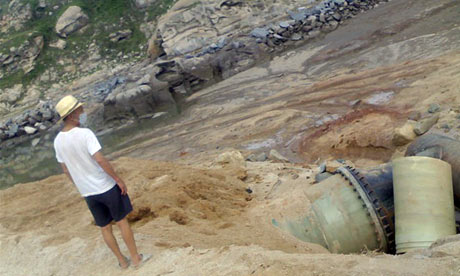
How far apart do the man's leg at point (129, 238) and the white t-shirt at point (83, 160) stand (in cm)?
37

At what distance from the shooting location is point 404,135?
732 cm

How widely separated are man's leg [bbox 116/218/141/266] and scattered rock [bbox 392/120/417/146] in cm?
532

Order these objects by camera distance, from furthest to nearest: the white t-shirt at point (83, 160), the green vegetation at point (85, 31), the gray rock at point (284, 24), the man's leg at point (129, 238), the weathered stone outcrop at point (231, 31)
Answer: the green vegetation at point (85, 31), the gray rock at point (284, 24), the weathered stone outcrop at point (231, 31), the man's leg at point (129, 238), the white t-shirt at point (83, 160)

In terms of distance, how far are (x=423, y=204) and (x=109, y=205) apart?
3.04 metres

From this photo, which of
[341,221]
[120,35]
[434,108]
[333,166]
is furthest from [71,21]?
[341,221]

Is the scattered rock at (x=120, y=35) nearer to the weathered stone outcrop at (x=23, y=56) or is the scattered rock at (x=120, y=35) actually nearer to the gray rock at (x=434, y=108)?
the weathered stone outcrop at (x=23, y=56)

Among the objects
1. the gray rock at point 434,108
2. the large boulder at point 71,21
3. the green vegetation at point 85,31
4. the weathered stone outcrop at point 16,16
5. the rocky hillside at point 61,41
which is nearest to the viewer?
the gray rock at point 434,108

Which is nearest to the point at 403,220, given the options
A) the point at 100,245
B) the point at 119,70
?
the point at 100,245

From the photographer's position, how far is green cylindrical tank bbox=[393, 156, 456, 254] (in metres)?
4.10

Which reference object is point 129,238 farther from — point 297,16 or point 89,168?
point 297,16

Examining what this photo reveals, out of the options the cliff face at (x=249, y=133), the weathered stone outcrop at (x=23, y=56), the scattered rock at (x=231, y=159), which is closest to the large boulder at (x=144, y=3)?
the weathered stone outcrop at (x=23, y=56)

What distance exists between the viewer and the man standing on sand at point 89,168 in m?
3.54

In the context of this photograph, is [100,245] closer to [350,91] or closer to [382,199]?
[382,199]

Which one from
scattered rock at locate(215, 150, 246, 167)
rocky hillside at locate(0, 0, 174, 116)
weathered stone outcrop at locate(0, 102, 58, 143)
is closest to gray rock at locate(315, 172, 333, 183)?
scattered rock at locate(215, 150, 246, 167)
